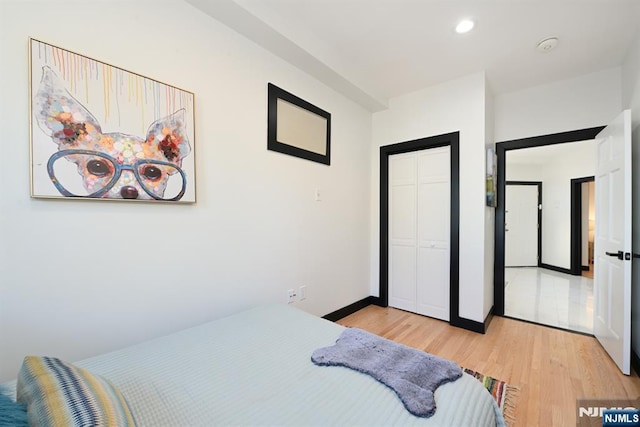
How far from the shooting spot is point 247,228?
204 centimetres

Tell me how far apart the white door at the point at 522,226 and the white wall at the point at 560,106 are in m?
3.54

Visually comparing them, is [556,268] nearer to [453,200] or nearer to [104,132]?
[453,200]

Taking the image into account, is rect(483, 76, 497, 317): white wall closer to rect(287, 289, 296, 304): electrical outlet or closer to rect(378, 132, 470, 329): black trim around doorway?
rect(378, 132, 470, 329): black trim around doorway

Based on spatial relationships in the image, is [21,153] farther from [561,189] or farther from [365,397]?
[561,189]

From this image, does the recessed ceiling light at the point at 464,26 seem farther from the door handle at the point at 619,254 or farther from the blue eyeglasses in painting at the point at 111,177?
the blue eyeglasses in painting at the point at 111,177

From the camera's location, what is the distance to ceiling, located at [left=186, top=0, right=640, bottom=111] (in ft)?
6.11

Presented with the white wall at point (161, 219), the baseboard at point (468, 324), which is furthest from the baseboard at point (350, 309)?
the baseboard at point (468, 324)

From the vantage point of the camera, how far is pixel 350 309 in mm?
3119

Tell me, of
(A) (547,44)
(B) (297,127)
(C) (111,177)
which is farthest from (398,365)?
(A) (547,44)

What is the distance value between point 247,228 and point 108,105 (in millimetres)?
1095

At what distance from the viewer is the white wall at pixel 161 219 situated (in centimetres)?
117

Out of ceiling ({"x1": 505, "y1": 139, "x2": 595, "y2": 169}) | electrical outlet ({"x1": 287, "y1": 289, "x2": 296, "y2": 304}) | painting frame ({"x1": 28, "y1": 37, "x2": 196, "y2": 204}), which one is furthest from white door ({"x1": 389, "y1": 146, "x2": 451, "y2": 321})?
ceiling ({"x1": 505, "y1": 139, "x2": 595, "y2": 169})

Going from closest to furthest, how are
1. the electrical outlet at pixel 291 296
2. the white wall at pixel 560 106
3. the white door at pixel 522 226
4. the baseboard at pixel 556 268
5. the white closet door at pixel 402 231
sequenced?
the electrical outlet at pixel 291 296 → the white wall at pixel 560 106 → the white closet door at pixel 402 231 → the baseboard at pixel 556 268 → the white door at pixel 522 226

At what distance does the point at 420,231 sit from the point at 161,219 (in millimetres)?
2692
